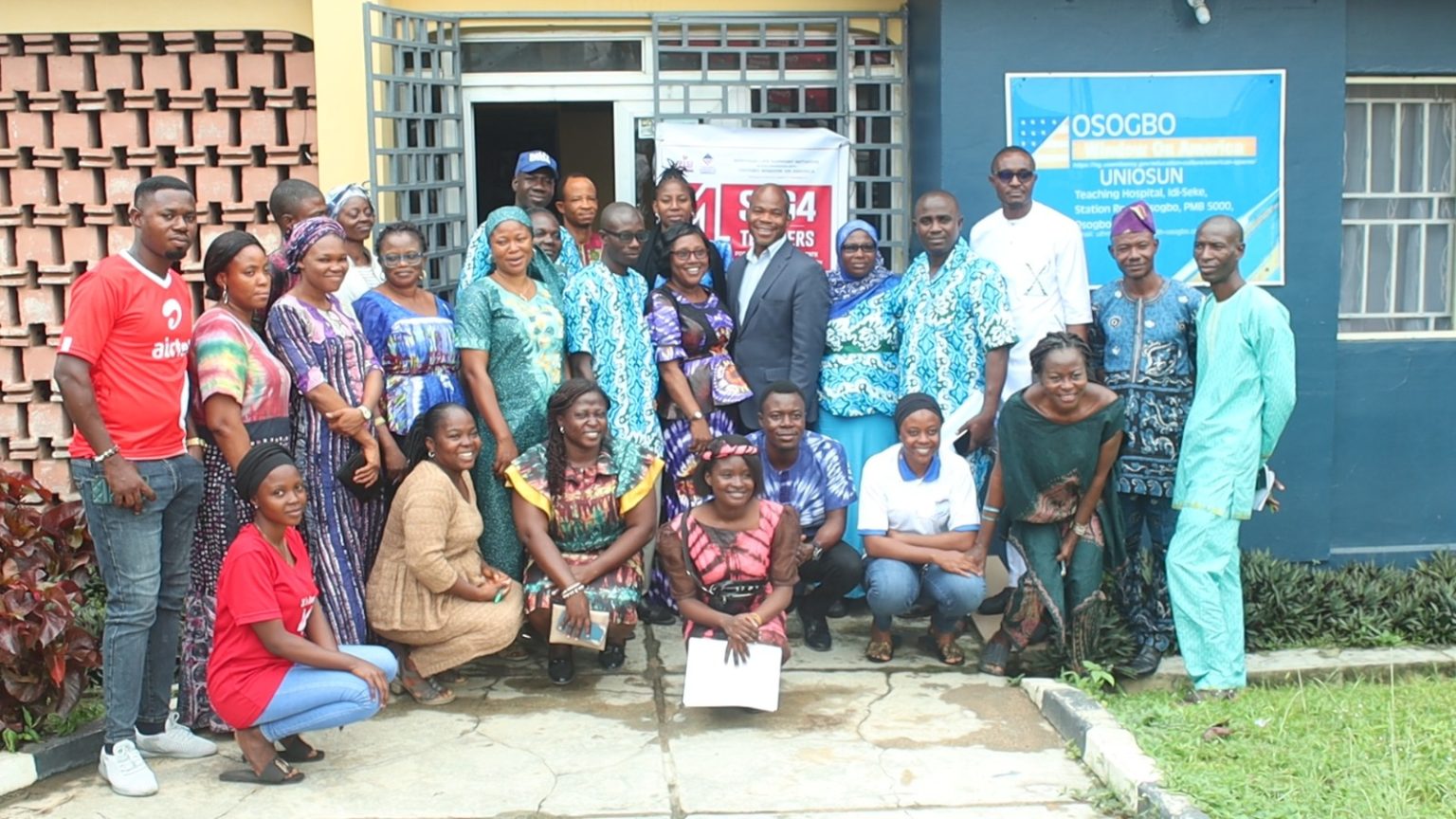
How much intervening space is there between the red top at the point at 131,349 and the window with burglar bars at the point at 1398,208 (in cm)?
536

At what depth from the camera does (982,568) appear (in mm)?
5559

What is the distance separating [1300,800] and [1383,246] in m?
3.83

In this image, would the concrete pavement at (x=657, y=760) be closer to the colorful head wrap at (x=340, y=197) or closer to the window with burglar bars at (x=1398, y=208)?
the colorful head wrap at (x=340, y=197)

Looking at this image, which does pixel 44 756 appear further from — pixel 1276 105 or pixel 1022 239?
pixel 1276 105

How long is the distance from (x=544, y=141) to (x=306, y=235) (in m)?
5.66

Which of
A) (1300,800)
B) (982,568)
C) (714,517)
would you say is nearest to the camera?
(1300,800)

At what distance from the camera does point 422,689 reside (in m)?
5.18

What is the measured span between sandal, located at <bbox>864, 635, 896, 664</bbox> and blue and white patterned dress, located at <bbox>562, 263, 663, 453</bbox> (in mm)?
1139

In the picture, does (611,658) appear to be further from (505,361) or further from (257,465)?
(257,465)

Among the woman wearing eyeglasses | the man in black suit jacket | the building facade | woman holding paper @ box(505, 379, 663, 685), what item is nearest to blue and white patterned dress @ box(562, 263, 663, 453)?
woman holding paper @ box(505, 379, 663, 685)

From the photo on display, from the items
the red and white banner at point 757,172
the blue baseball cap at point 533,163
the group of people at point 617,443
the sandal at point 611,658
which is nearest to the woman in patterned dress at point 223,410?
the group of people at point 617,443

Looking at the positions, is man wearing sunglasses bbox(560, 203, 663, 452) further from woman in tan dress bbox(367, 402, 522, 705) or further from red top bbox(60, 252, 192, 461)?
red top bbox(60, 252, 192, 461)

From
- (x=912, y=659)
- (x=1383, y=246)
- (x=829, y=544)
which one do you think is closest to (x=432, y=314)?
(x=829, y=544)

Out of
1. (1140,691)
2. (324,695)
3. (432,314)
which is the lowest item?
(1140,691)
